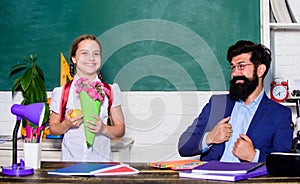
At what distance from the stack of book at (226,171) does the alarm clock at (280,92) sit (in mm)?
1550

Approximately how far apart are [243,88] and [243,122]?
221 millimetres

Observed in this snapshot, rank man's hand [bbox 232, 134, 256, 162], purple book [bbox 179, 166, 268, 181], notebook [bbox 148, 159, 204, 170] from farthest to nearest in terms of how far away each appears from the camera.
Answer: man's hand [bbox 232, 134, 256, 162]
notebook [bbox 148, 159, 204, 170]
purple book [bbox 179, 166, 268, 181]

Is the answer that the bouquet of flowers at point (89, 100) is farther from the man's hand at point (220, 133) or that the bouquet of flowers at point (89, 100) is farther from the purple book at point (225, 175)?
the purple book at point (225, 175)

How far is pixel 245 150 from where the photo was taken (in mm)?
2785

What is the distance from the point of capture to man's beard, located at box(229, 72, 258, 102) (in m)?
3.11

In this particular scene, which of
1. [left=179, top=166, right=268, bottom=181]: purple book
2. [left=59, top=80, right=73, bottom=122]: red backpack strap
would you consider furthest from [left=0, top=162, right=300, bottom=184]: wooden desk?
[left=59, top=80, right=73, bottom=122]: red backpack strap

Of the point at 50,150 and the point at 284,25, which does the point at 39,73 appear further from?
the point at 284,25

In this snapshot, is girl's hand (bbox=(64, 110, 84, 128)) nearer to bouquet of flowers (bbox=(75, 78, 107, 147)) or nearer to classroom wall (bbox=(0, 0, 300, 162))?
bouquet of flowers (bbox=(75, 78, 107, 147))

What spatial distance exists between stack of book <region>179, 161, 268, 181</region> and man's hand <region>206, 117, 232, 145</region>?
2.34 ft

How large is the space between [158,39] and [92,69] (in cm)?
109

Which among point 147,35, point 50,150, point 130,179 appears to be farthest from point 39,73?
point 130,179

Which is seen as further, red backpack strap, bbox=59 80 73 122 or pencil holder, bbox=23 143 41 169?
red backpack strap, bbox=59 80 73 122

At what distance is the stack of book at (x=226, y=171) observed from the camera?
6.56 ft

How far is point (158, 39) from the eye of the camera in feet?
13.2
